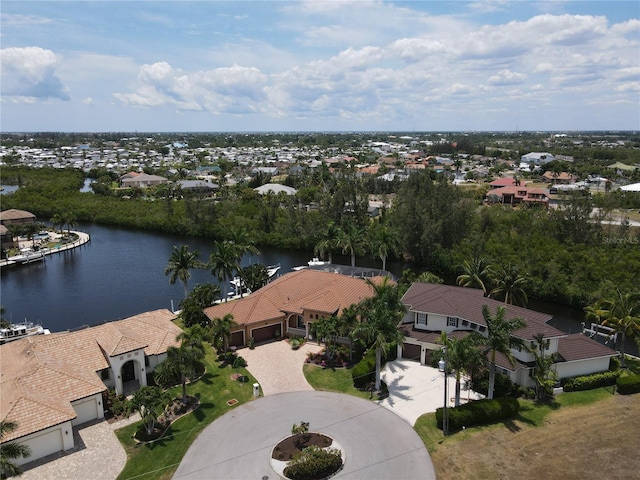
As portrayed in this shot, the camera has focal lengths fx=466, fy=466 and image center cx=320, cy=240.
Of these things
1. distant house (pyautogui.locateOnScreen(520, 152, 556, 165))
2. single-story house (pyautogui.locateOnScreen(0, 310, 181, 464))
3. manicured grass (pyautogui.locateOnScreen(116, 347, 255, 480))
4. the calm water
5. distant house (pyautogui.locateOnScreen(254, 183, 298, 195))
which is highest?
distant house (pyautogui.locateOnScreen(520, 152, 556, 165))

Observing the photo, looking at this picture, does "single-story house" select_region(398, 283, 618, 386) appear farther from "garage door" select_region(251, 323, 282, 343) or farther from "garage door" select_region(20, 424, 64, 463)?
"garage door" select_region(20, 424, 64, 463)

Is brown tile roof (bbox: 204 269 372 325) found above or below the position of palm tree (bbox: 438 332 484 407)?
below

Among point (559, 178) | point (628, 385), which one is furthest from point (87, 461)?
point (559, 178)

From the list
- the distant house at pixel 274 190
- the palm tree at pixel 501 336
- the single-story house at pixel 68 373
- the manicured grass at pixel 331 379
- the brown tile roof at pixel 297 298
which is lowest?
the manicured grass at pixel 331 379

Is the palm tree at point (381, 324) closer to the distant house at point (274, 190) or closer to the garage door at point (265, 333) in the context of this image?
the garage door at point (265, 333)

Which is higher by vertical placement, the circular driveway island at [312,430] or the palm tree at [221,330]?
the palm tree at [221,330]

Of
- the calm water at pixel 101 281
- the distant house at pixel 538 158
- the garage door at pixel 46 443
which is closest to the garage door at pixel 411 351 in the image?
the garage door at pixel 46 443

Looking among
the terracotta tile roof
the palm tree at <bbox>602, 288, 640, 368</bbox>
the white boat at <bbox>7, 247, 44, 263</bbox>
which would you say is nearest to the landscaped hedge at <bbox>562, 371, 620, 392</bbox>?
the terracotta tile roof
